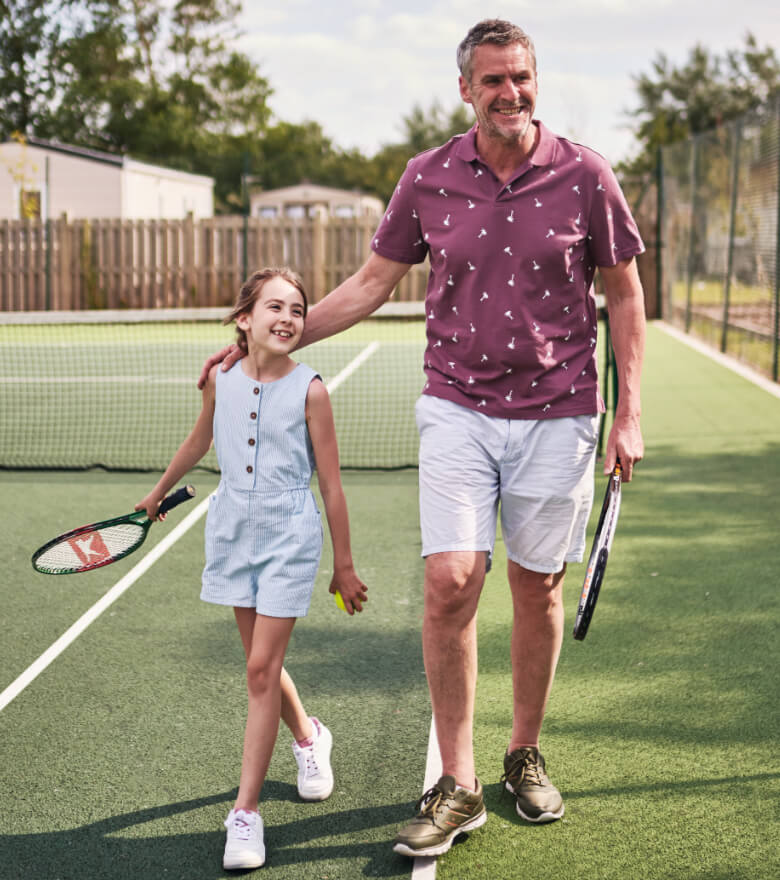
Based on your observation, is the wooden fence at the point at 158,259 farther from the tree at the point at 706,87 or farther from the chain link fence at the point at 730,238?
the tree at the point at 706,87

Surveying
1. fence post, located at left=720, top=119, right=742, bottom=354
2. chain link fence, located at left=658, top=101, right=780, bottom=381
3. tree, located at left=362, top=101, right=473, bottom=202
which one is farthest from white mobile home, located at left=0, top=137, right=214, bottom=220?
tree, located at left=362, top=101, right=473, bottom=202

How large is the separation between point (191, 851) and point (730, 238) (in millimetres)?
12903

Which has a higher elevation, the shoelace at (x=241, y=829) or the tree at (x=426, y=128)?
the tree at (x=426, y=128)

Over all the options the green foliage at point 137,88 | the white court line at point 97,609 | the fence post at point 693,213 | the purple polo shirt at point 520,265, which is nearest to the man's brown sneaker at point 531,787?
the purple polo shirt at point 520,265

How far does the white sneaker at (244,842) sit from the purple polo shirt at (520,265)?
1220 millimetres

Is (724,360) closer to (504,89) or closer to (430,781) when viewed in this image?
(430,781)

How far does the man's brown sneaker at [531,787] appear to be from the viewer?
3367 mm

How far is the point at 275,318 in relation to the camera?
3.27 meters

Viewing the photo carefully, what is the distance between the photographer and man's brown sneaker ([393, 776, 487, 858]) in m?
3.15

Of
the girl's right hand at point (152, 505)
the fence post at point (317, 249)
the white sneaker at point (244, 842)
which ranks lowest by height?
the white sneaker at point (244, 842)

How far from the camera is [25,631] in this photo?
16.9 ft

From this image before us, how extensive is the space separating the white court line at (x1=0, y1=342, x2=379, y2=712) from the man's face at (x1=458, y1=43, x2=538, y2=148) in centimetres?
260

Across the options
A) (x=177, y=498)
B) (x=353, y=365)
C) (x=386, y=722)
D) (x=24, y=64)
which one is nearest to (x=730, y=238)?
(x=353, y=365)

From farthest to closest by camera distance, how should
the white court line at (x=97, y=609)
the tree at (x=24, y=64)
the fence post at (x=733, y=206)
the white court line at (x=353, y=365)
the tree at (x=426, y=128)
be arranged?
the tree at (x=426, y=128) < the tree at (x=24, y=64) < the fence post at (x=733, y=206) < the white court line at (x=353, y=365) < the white court line at (x=97, y=609)
